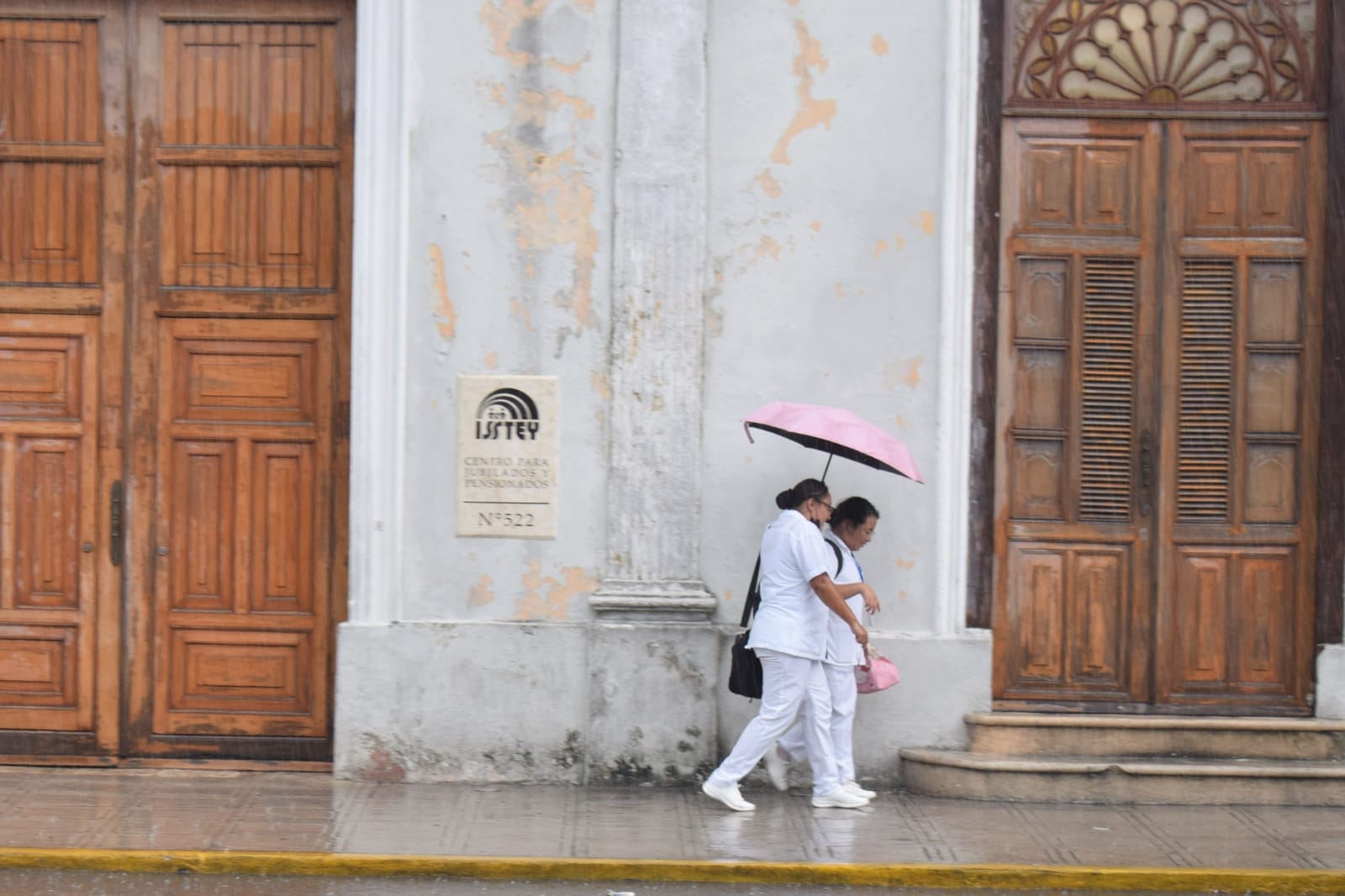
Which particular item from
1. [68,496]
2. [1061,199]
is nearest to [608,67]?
[1061,199]

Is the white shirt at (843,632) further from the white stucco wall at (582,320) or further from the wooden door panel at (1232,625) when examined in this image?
the wooden door panel at (1232,625)

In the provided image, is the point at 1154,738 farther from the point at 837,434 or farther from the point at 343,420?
the point at 343,420

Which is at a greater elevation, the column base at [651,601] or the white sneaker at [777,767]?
the column base at [651,601]

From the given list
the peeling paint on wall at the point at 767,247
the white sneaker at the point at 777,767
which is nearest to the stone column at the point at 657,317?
the peeling paint on wall at the point at 767,247

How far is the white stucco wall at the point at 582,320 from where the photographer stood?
8.73m

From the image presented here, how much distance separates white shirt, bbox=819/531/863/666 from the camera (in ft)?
27.1

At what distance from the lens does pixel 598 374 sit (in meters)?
8.81

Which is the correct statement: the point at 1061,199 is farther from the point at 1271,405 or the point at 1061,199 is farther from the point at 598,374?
the point at 598,374

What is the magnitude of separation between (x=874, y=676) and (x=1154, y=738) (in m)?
1.63

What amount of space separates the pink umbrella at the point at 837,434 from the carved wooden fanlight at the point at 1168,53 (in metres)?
2.26

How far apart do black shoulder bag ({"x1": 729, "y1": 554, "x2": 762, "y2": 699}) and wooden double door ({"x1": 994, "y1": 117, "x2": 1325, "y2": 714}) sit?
5.01ft

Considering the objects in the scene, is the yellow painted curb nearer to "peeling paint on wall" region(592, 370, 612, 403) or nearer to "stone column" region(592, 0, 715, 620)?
"stone column" region(592, 0, 715, 620)

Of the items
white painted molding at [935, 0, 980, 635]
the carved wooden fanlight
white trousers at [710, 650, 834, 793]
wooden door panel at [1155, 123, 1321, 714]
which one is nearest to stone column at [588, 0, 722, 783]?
white trousers at [710, 650, 834, 793]

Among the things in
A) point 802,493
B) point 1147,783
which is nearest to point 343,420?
point 802,493
